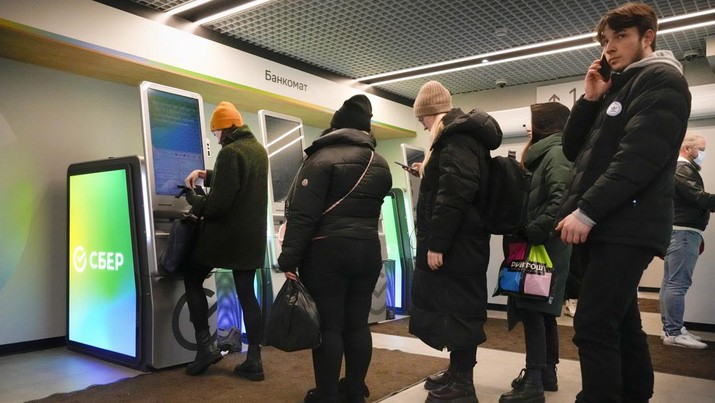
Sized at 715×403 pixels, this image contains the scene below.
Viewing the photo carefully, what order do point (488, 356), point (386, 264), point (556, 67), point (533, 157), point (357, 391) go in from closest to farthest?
1. point (357, 391)
2. point (533, 157)
3. point (488, 356)
4. point (386, 264)
5. point (556, 67)

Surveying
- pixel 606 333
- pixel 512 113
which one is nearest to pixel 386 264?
pixel 512 113

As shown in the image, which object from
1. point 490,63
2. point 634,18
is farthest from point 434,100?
Answer: point 490,63

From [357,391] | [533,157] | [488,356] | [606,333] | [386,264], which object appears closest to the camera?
[606,333]

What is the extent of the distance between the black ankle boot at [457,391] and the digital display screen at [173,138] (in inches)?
84.7

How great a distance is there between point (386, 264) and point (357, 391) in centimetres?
318

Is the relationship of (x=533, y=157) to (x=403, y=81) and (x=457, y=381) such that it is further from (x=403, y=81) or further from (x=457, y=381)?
(x=403, y=81)

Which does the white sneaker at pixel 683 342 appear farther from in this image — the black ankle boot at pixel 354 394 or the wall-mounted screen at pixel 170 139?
the wall-mounted screen at pixel 170 139

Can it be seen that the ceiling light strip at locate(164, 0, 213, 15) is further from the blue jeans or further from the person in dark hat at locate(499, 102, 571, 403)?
the blue jeans

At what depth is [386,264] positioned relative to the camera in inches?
219

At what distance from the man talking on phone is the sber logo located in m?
2.89

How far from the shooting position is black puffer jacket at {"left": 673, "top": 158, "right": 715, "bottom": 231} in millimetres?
3986

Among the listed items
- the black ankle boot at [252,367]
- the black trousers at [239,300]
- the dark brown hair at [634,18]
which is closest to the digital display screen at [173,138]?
the black trousers at [239,300]

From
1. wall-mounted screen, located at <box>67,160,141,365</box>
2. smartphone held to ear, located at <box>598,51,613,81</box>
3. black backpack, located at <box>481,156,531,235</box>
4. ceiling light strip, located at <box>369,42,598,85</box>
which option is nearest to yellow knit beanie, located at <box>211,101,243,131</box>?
wall-mounted screen, located at <box>67,160,141,365</box>

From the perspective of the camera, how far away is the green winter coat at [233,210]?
2.96 m
